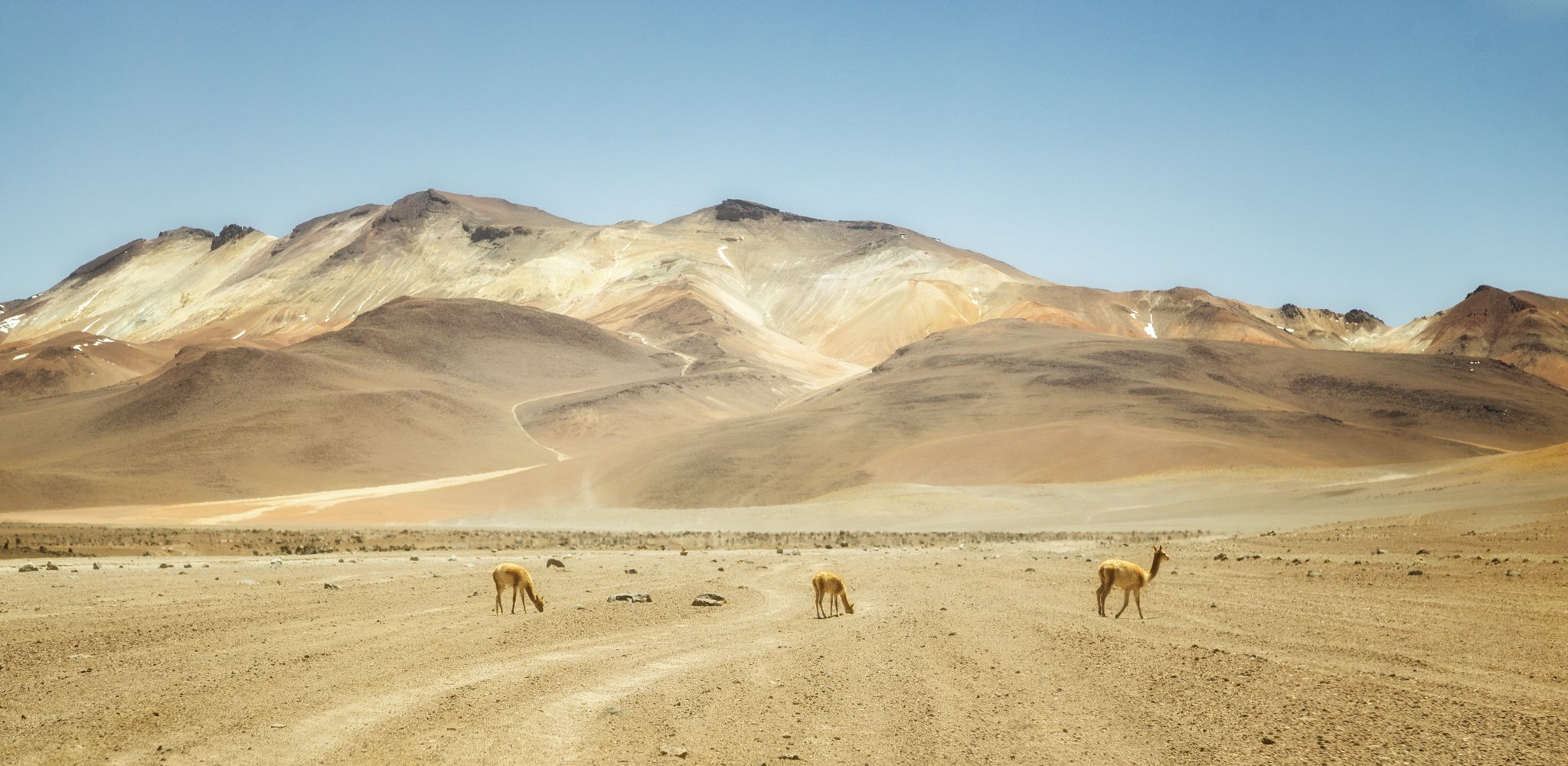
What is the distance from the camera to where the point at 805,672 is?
12297 millimetres

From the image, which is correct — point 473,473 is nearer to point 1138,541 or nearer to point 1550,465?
point 1138,541

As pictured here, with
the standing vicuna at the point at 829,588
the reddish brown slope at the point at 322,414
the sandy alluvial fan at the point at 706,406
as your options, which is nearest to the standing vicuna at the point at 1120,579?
the standing vicuna at the point at 829,588

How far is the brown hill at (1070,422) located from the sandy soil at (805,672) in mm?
48938

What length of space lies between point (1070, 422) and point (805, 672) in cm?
7214

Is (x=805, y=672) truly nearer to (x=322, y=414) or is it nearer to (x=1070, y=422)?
(x=1070, y=422)

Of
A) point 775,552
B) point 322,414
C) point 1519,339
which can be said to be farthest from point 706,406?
point 1519,339

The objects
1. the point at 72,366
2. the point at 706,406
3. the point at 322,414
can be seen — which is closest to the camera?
the point at 322,414

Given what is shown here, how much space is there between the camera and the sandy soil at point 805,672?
9148mm

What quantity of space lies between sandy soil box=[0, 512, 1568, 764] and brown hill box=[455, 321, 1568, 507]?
48938mm

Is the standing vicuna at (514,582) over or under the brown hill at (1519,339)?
under

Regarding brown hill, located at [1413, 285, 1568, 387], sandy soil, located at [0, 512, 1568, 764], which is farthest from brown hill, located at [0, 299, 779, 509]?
brown hill, located at [1413, 285, 1568, 387]

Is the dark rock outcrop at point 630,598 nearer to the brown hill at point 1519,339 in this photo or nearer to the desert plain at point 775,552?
the desert plain at point 775,552

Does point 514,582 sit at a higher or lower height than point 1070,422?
lower

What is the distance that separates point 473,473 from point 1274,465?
5544 centimetres
